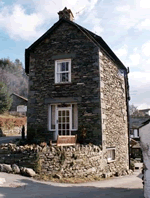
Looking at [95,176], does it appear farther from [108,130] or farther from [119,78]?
[119,78]

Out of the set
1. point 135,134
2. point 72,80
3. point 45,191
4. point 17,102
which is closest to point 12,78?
point 17,102

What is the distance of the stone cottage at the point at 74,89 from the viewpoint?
12.6m

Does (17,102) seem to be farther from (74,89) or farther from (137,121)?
(74,89)

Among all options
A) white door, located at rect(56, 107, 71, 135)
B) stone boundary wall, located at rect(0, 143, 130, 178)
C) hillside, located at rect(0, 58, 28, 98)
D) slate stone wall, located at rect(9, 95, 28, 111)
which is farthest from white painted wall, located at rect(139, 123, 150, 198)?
hillside, located at rect(0, 58, 28, 98)

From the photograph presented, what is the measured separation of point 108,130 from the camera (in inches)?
512

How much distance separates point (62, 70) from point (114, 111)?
4200 mm

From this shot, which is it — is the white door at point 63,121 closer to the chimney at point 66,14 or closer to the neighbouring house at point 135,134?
the chimney at point 66,14

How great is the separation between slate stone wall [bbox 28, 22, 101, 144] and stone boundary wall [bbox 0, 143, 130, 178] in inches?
59.5

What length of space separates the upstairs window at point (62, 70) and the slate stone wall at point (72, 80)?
0.83 ft

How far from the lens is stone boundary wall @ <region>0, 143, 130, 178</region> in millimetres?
10039

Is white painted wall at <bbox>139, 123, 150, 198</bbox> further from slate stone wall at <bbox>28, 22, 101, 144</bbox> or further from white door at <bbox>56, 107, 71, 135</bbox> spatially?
white door at <bbox>56, 107, 71, 135</bbox>

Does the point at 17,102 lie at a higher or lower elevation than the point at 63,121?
higher

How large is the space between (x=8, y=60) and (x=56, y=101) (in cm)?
5236

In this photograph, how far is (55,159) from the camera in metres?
10.1
